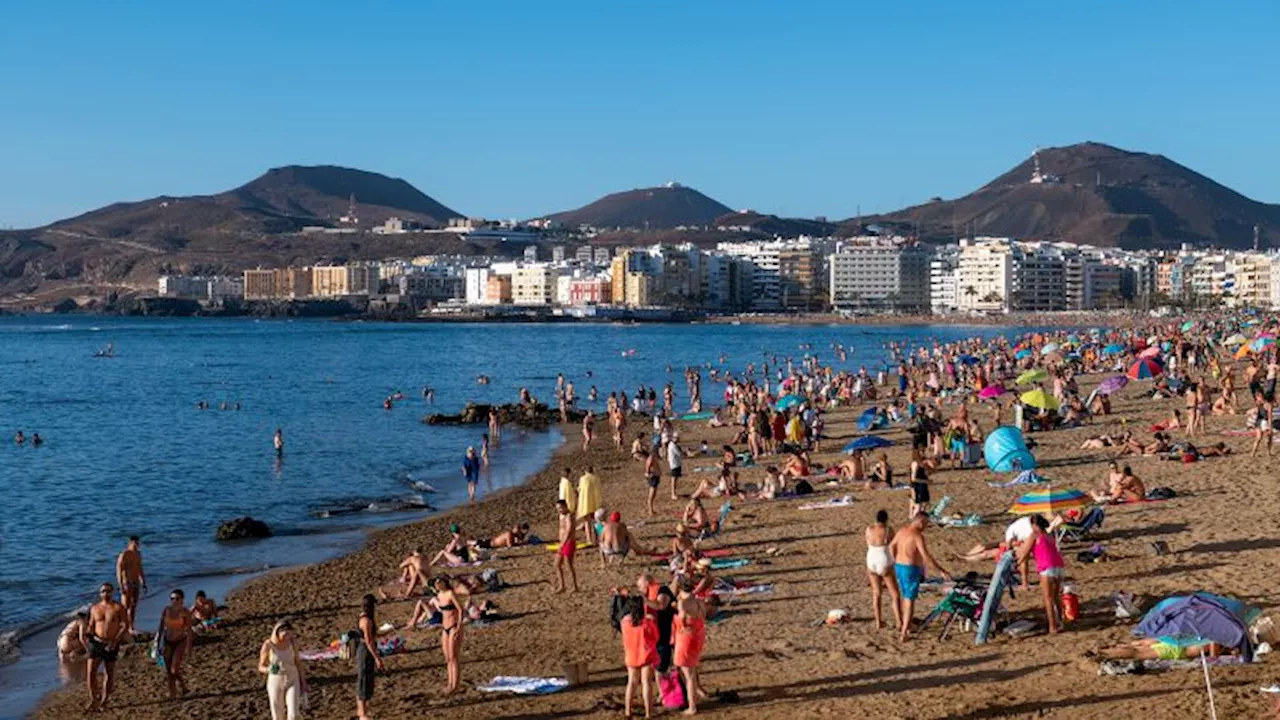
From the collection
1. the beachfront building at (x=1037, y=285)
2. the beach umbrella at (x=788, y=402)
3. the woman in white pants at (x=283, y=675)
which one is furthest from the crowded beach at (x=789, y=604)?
the beachfront building at (x=1037, y=285)

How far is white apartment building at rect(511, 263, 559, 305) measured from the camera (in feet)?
554

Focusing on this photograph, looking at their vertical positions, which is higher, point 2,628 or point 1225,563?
point 1225,563

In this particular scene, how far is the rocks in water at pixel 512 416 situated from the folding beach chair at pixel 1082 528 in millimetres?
22915

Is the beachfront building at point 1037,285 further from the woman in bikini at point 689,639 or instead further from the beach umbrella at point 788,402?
the woman in bikini at point 689,639

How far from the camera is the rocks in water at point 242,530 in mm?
18781

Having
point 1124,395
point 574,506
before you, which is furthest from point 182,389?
point 574,506

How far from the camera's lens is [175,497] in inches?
925

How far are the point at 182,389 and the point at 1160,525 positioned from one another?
4799cm

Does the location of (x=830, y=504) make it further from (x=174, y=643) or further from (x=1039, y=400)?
(x=174, y=643)

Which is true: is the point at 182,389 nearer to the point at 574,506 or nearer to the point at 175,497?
the point at 175,497

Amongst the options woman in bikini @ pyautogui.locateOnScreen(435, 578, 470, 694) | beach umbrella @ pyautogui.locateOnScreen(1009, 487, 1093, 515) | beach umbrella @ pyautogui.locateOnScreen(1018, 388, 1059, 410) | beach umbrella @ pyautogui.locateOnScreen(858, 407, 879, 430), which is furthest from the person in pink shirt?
beach umbrella @ pyautogui.locateOnScreen(858, 407, 879, 430)

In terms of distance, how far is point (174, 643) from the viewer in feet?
35.1

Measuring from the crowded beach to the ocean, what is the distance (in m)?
1.97

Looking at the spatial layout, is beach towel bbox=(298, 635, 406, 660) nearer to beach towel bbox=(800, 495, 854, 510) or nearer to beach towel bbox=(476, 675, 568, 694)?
beach towel bbox=(476, 675, 568, 694)
